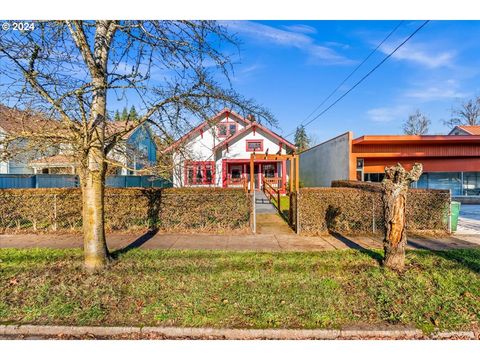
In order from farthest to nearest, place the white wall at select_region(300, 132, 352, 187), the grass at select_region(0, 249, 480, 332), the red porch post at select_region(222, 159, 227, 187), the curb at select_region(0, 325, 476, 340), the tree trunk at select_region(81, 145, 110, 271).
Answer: the red porch post at select_region(222, 159, 227, 187) < the white wall at select_region(300, 132, 352, 187) < the tree trunk at select_region(81, 145, 110, 271) < the grass at select_region(0, 249, 480, 332) < the curb at select_region(0, 325, 476, 340)

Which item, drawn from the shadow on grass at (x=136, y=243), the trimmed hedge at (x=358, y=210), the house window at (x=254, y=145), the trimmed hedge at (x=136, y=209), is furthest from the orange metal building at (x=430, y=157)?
the shadow on grass at (x=136, y=243)

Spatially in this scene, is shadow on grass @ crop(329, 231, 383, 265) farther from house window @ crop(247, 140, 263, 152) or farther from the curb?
house window @ crop(247, 140, 263, 152)

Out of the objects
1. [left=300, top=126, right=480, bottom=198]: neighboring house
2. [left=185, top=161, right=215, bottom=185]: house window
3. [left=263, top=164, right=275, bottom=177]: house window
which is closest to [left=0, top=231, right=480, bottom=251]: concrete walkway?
[left=185, top=161, right=215, bottom=185]: house window

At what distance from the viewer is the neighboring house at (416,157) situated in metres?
16.2

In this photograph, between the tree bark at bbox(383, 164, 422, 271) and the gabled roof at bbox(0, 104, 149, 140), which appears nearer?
the gabled roof at bbox(0, 104, 149, 140)

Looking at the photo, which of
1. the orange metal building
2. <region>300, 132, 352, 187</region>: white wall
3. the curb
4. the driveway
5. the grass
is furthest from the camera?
<region>300, 132, 352, 187</region>: white wall

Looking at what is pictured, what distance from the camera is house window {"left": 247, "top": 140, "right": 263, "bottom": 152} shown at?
2042 cm

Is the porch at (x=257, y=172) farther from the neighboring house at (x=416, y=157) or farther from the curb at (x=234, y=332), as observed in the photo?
the curb at (x=234, y=332)

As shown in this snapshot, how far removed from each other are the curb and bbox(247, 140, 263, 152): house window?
17749mm

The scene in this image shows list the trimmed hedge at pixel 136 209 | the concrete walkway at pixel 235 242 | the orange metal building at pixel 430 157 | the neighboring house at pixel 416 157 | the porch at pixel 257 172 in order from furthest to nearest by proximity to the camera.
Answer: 1. the porch at pixel 257 172
2. the orange metal building at pixel 430 157
3. the neighboring house at pixel 416 157
4. the trimmed hedge at pixel 136 209
5. the concrete walkway at pixel 235 242

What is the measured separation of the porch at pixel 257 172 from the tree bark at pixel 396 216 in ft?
48.8

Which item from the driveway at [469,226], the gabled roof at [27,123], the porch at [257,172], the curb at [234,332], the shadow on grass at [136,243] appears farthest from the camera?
the porch at [257,172]

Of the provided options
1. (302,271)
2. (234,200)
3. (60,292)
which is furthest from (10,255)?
(302,271)

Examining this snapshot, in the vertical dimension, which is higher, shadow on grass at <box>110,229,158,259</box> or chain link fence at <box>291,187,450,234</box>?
chain link fence at <box>291,187,450,234</box>
